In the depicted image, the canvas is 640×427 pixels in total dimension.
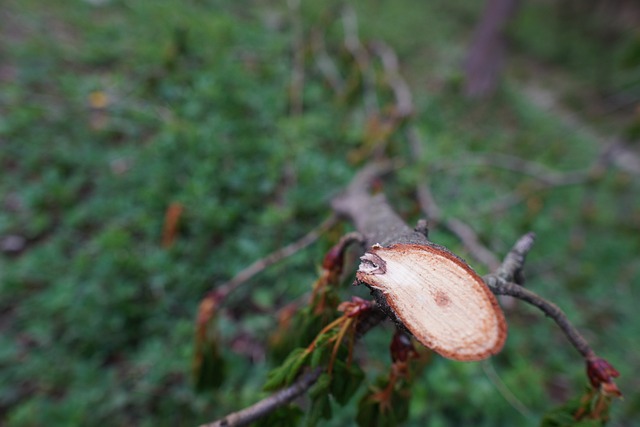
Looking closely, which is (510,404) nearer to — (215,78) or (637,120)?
(637,120)

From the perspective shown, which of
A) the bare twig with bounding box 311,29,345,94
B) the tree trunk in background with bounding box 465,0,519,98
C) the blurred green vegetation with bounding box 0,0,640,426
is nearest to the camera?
the blurred green vegetation with bounding box 0,0,640,426

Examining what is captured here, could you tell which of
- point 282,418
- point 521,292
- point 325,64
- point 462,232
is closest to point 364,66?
point 325,64

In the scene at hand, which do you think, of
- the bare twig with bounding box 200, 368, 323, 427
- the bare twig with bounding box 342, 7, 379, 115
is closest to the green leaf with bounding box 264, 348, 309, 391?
the bare twig with bounding box 200, 368, 323, 427

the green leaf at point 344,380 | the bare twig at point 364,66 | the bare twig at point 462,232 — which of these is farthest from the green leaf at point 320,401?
the bare twig at point 364,66

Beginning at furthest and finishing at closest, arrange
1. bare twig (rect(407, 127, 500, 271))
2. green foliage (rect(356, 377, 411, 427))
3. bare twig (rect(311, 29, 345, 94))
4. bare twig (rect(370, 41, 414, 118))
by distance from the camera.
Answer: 1. bare twig (rect(311, 29, 345, 94))
2. bare twig (rect(370, 41, 414, 118))
3. bare twig (rect(407, 127, 500, 271))
4. green foliage (rect(356, 377, 411, 427))

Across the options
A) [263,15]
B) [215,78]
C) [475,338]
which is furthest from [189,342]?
[263,15]

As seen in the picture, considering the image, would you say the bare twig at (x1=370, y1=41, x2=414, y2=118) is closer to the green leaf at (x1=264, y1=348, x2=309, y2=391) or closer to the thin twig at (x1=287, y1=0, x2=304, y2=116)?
the thin twig at (x1=287, y1=0, x2=304, y2=116)

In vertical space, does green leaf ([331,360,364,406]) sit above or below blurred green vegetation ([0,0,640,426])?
above
